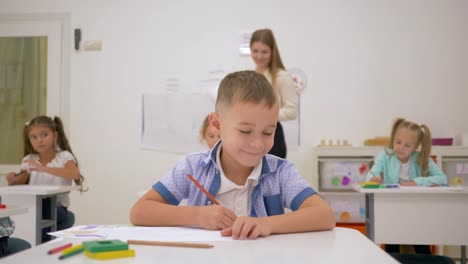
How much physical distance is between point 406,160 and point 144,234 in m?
2.74

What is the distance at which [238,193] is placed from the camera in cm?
139

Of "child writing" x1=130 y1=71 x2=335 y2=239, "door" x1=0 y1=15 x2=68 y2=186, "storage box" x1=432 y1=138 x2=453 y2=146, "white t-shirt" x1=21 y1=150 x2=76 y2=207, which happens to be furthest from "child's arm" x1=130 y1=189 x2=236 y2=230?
"door" x1=0 y1=15 x2=68 y2=186

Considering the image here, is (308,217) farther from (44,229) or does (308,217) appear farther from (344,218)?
(344,218)

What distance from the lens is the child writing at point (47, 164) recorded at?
3328mm

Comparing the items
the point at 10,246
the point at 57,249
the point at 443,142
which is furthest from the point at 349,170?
the point at 57,249

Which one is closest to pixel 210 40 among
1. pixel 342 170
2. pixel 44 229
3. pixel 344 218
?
pixel 342 170

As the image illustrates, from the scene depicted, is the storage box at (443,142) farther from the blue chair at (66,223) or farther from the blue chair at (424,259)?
the blue chair at (66,223)

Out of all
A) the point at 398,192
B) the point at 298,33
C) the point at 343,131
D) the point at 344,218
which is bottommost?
the point at 344,218

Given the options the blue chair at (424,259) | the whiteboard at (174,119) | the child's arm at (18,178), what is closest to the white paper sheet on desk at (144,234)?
the blue chair at (424,259)

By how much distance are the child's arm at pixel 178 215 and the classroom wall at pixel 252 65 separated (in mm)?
3682

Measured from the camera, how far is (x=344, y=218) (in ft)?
14.7

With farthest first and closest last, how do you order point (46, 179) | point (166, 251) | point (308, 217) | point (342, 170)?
1. point (342, 170)
2. point (46, 179)
3. point (308, 217)
4. point (166, 251)

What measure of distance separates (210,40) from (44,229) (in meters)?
2.72

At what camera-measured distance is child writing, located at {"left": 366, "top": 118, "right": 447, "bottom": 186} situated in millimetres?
3354
